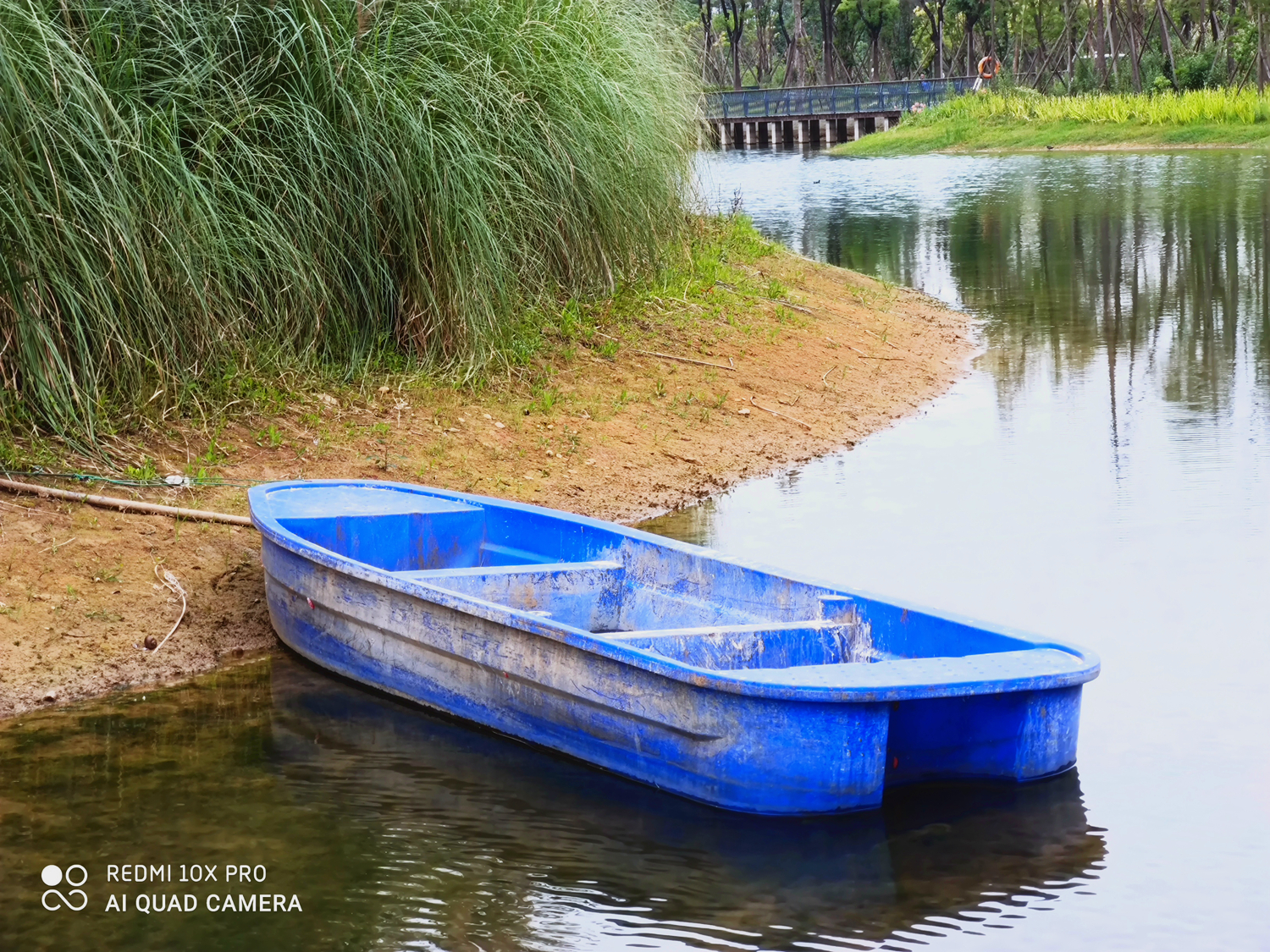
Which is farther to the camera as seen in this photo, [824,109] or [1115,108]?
[824,109]

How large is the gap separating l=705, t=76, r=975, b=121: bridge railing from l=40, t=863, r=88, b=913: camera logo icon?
48.7 metres

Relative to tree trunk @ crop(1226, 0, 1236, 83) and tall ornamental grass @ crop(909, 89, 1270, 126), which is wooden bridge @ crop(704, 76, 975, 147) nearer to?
tall ornamental grass @ crop(909, 89, 1270, 126)

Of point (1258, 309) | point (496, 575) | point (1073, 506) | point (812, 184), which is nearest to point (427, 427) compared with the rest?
point (496, 575)

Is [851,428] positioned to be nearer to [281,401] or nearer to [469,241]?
[469,241]

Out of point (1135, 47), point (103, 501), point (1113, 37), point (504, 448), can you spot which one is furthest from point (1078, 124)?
point (103, 501)

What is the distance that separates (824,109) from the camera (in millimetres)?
58094

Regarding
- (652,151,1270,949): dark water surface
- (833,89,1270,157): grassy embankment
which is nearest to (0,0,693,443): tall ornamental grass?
(652,151,1270,949): dark water surface

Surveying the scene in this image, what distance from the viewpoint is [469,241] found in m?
9.03

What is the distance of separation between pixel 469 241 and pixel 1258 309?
8.85 metres

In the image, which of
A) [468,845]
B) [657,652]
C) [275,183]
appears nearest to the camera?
[468,845]

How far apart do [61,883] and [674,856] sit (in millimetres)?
1741

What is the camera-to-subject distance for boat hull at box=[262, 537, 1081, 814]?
468 centimetres

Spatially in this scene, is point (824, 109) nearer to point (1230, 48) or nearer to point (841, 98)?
point (841, 98)

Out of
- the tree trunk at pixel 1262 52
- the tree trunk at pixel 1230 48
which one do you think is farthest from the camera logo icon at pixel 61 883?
the tree trunk at pixel 1230 48
